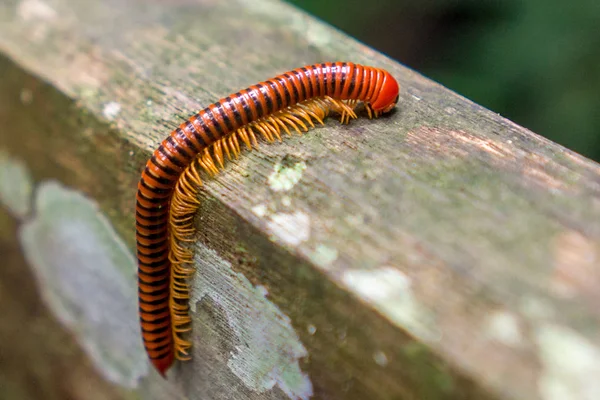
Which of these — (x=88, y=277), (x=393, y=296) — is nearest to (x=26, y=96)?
(x=88, y=277)

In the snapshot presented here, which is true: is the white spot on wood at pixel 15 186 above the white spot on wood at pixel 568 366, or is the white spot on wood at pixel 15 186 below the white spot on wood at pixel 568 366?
below

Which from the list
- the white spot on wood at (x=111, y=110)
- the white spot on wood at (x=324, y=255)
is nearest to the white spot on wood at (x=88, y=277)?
the white spot on wood at (x=111, y=110)

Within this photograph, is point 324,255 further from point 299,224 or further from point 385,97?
point 385,97

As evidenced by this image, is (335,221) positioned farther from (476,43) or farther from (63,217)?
(476,43)

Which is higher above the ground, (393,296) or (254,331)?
(393,296)

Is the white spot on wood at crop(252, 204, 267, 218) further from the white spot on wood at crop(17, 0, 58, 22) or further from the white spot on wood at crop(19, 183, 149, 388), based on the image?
the white spot on wood at crop(17, 0, 58, 22)

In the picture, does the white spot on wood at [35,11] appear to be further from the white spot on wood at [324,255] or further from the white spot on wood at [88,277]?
the white spot on wood at [324,255]
